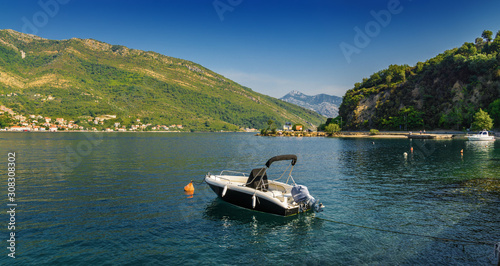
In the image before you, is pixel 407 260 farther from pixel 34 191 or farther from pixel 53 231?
pixel 34 191

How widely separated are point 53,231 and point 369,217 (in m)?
20.1

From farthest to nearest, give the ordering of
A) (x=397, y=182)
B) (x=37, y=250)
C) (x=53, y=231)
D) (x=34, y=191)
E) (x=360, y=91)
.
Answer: (x=360, y=91)
(x=397, y=182)
(x=34, y=191)
(x=53, y=231)
(x=37, y=250)

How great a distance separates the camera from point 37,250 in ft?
41.9

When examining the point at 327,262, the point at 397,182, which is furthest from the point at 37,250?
the point at 397,182

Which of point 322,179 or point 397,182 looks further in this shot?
point 322,179

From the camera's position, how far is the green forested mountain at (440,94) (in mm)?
125000

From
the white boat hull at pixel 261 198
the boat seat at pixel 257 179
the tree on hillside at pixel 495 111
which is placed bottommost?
the white boat hull at pixel 261 198

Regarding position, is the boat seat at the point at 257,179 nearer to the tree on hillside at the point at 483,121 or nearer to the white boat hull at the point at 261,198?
the white boat hull at the point at 261,198

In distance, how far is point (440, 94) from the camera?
145000 mm

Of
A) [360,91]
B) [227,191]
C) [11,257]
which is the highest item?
[360,91]

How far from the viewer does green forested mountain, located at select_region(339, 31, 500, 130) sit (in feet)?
410

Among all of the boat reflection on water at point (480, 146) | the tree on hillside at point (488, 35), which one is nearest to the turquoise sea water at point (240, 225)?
the boat reflection on water at point (480, 146)

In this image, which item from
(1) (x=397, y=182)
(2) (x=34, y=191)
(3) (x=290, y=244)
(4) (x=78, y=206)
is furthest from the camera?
(1) (x=397, y=182)

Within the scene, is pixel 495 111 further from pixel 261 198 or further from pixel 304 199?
pixel 261 198
